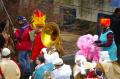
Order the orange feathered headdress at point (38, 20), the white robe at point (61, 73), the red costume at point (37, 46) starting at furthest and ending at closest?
the red costume at point (37, 46)
the orange feathered headdress at point (38, 20)
the white robe at point (61, 73)

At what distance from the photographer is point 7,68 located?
16.5 meters

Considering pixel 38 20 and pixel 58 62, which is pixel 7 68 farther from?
pixel 38 20

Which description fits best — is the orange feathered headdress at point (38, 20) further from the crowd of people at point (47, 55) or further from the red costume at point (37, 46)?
the red costume at point (37, 46)

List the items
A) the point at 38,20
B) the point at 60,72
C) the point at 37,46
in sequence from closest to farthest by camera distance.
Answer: the point at 60,72
the point at 38,20
the point at 37,46

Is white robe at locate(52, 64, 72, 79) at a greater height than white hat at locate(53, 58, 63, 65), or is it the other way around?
white hat at locate(53, 58, 63, 65)

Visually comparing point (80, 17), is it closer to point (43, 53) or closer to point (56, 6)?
point (56, 6)

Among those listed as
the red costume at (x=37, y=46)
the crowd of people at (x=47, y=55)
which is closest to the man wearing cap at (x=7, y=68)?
the crowd of people at (x=47, y=55)

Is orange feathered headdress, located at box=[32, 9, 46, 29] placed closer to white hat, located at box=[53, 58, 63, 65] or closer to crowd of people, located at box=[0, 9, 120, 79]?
crowd of people, located at box=[0, 9, 120, 79]

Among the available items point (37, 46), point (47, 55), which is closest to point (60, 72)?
point (47, 55)

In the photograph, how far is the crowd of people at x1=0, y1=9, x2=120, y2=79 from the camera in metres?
16.4

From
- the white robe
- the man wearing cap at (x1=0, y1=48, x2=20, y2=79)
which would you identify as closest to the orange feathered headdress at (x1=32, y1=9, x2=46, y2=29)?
the man wearing cap at (x1=0, y1=48, x2=20, y2=79)

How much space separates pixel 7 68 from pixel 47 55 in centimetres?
124

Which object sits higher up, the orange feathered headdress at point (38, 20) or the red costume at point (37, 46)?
the orange feathered headdress at point (38, 20)

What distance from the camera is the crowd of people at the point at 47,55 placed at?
53.9 feet
